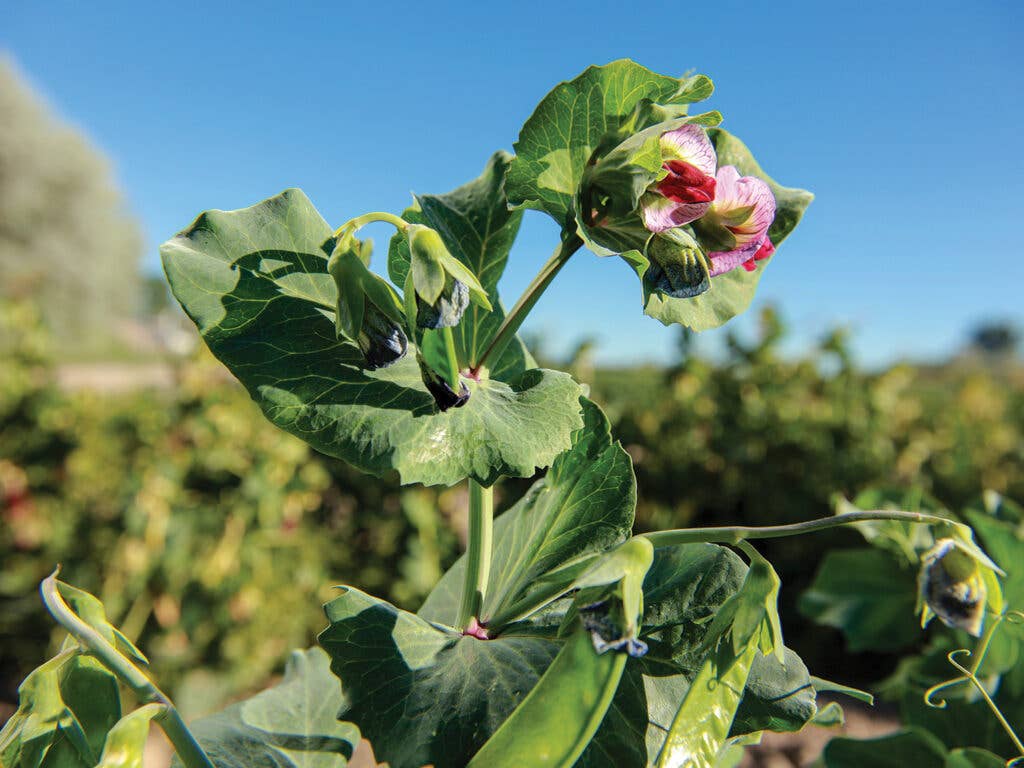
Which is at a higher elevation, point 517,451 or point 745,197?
point 745,197

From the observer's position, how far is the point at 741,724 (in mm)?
566

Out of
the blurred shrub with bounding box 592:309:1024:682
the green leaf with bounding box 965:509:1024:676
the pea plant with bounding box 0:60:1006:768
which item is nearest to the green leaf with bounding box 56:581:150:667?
the pea plant with bounding box 0:60:1006:768

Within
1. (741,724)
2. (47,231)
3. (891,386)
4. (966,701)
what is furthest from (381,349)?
(47,231)

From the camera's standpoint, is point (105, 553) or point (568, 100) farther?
point (105, 553)

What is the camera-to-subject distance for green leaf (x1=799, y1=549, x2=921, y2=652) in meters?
1.38

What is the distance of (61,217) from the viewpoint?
887 inches

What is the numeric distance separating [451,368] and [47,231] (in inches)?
1055

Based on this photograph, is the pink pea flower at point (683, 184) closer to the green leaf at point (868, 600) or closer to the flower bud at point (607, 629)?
the flower bud at point (607, 629)

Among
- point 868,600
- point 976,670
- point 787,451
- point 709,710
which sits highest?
point 709,710

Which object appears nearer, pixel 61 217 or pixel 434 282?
pixel 434 282

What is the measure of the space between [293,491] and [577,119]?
2706 mm

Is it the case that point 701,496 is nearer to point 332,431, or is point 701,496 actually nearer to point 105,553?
point 105,553

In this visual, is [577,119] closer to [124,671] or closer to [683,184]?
[683,184]

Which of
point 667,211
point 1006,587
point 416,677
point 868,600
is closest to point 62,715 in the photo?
point 416,677
